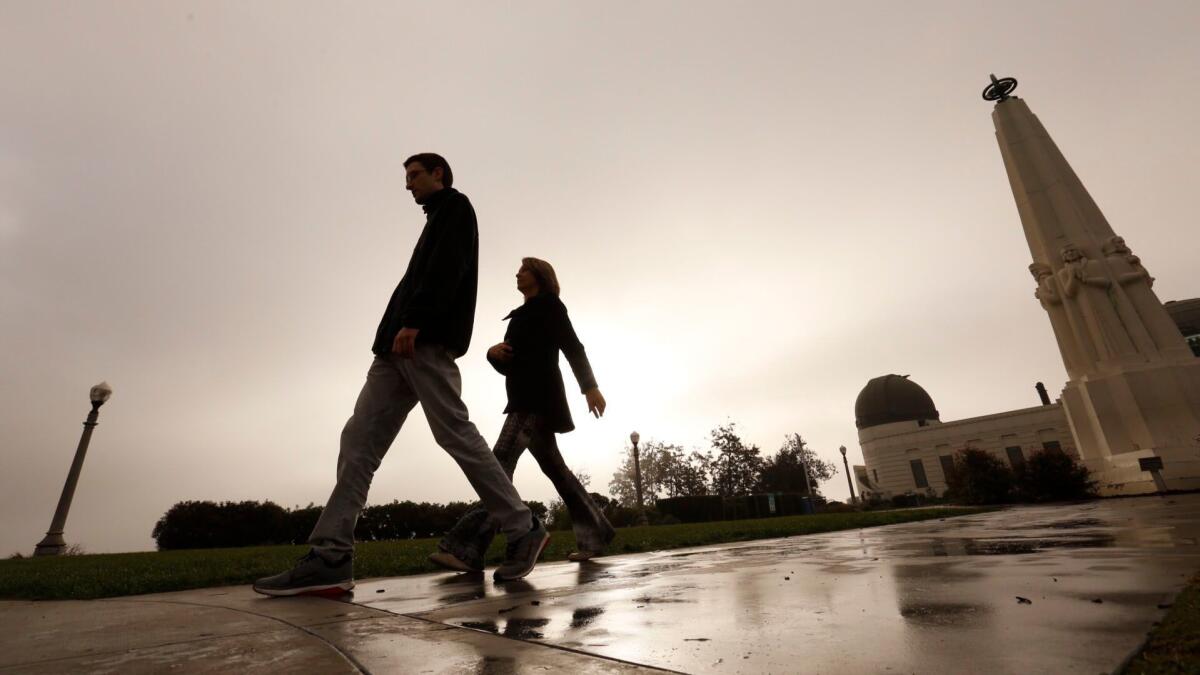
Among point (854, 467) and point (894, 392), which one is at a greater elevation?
point (894, 392)

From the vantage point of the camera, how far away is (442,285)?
3.20 meters

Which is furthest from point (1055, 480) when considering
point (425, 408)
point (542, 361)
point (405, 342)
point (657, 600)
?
point (405, 342)

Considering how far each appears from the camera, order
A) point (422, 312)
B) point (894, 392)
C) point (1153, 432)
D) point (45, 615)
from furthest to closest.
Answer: point (894, 392)
point (1153, 432)
point (422, 312)
point (45, 615)

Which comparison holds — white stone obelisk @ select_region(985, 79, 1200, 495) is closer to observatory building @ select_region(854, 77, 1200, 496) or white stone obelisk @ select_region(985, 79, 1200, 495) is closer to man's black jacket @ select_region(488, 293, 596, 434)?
observatory building @ select_region(854, 77, 1200, 496)

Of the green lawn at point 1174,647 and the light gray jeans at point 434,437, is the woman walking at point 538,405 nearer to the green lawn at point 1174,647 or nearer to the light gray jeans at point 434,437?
the light gray jeans at point 434,437

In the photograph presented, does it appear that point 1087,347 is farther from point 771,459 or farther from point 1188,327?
point 771,459

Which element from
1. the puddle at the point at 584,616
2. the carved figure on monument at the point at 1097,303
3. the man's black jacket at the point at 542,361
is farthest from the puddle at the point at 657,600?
the carved figure on monument at the point at 1097,303

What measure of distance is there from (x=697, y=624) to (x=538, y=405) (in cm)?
284

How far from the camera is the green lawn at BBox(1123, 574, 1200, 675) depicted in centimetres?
86

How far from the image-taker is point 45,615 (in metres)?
2.57

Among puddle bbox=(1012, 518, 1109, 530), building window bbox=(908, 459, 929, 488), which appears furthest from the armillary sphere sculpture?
building window bbox=(908, 459, 929, 488)

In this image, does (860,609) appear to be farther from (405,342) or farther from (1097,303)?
(1097,303)

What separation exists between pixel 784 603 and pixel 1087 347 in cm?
2202

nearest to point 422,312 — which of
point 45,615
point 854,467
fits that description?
point 45,615
